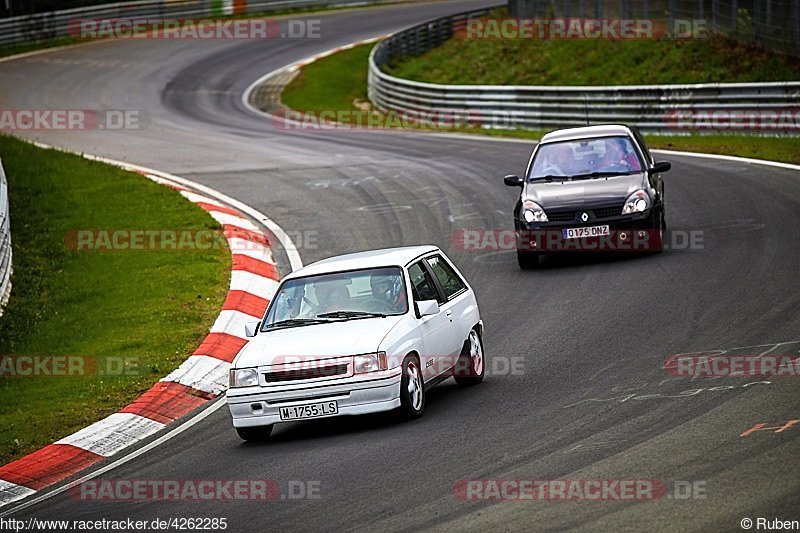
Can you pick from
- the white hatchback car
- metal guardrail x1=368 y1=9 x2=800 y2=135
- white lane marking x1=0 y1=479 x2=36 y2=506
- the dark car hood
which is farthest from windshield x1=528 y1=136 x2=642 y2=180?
metal guardrail x1=368 y1=9 x2=800 y2=135

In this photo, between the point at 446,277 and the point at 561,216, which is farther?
the point at 561,216

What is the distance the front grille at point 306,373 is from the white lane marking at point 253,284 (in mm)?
5721

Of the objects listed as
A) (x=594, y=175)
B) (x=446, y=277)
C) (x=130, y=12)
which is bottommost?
(x=594, y=175)

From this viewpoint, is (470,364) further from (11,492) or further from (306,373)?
(11,492)

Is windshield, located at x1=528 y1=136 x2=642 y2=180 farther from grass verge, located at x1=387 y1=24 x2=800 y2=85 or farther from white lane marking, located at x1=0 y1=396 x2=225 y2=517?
grass verge, located at x1=387 y1=24 x2=800 y2=85

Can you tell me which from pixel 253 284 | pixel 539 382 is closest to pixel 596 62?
pixel 253 284

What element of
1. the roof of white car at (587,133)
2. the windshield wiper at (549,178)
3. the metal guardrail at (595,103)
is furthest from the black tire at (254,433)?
the metal guardrail at (595,103)

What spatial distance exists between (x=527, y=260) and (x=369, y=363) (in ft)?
21.4

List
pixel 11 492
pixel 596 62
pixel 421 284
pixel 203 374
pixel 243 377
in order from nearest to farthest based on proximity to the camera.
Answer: pixel 11 492 → pixel 243 377 → pixel 421 284 → pixel 203 374 → pixel 596 62

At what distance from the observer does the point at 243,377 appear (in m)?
9.91

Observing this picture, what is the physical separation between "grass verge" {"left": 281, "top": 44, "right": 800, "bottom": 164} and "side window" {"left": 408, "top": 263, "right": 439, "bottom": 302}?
12.4 m

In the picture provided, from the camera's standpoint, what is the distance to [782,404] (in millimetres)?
8812

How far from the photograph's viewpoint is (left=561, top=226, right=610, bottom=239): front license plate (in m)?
15.5

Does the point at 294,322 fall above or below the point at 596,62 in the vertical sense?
above
